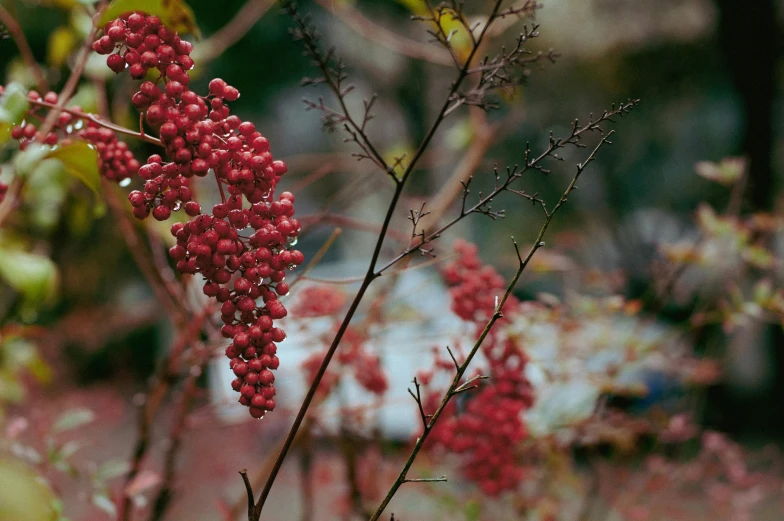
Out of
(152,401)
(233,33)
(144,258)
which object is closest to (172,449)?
(152,401)

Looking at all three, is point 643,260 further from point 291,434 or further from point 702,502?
point 291,434

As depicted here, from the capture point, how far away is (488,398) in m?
0.81

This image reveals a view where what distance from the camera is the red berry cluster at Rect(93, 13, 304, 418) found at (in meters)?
0.42

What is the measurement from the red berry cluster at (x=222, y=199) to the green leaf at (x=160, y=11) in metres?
0.01

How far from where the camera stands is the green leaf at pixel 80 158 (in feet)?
1.70

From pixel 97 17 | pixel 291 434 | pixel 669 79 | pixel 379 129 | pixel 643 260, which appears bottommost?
pixel 291 434

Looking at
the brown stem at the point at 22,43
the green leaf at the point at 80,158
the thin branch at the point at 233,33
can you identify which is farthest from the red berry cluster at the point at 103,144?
the thin branch at the point at 233,33

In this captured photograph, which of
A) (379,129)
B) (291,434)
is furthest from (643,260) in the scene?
(291,434)

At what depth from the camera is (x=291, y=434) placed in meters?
0.43

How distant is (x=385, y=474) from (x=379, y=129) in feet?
10.9

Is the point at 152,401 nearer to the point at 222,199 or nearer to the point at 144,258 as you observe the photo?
the point at 144,258

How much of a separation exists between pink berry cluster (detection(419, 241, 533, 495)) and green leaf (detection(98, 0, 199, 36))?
1.44 ft

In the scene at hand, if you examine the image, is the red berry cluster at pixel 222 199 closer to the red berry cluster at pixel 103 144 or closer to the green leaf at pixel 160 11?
the green leaf at pixel 160 11

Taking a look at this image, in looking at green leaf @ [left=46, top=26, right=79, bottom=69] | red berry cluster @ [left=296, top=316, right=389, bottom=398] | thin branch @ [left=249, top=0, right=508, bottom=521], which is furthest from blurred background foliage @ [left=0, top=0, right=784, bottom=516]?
thin branch @ [left=249, top=0, right=508, bottom=521]
